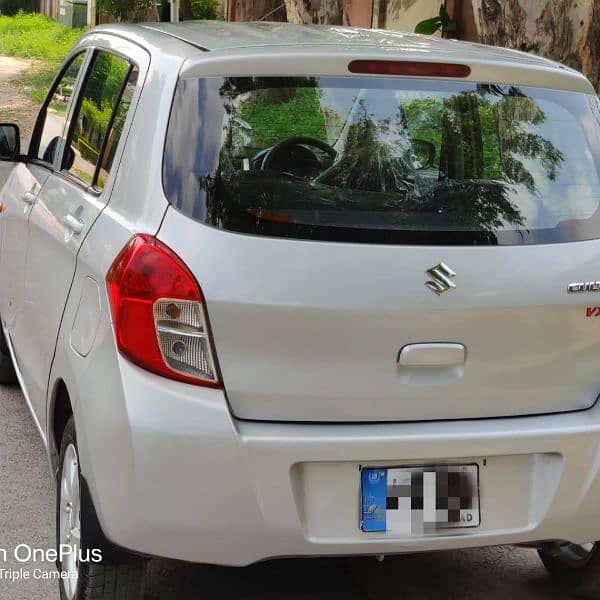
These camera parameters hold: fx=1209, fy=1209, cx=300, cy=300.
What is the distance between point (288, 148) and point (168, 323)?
2.20 feet


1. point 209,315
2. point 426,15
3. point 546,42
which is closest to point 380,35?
point 209,315

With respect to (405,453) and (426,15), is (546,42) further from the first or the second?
(426,15)

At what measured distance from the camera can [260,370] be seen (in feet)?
10.1

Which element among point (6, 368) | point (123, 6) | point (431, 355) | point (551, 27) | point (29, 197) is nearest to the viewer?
point (431, 355)

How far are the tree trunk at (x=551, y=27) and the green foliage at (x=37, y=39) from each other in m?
20.3

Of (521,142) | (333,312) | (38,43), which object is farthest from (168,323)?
(38,43)

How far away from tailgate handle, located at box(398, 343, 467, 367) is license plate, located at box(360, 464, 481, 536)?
0.27m

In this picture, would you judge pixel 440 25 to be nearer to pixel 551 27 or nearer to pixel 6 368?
pixel 551 27

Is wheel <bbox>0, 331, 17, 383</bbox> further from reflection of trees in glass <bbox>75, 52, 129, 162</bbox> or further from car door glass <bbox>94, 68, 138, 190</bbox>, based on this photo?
car door glass <bbox>94, 68, 138, 190</bbox>

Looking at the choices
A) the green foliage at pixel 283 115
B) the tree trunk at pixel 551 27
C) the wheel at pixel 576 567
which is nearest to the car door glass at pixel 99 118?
the green foliage at pixel 283 115

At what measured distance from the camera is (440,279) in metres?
3.16

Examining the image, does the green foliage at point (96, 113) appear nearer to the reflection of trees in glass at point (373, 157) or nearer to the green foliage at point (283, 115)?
the green foliage at point (283, 115)

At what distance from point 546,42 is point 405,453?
16.5ft

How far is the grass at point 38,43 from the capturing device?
24200 mm
